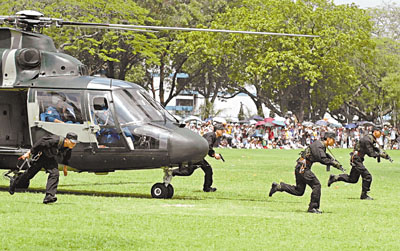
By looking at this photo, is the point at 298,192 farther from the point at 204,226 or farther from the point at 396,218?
the point at 204,226

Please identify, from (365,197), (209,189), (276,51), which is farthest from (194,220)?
(276,51)

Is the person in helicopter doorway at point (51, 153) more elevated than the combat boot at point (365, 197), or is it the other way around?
the person in helicopter doorway at point (51, 153)

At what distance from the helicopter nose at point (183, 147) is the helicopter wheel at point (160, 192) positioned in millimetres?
754

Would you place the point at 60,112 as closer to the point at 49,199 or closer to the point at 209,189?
the point at 49,199

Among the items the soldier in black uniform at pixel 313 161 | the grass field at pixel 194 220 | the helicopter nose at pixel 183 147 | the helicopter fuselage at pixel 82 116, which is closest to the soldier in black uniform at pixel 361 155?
the grass field at pixel 194 220

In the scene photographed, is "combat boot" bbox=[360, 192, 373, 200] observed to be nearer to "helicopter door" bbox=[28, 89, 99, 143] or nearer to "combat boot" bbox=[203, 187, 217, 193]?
"combat boot" bbox=[203, 187, 217, 193]

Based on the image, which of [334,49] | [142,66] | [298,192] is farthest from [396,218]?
[142,66]

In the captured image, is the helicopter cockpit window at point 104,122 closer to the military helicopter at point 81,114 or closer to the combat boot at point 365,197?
the military helicopter at point 81,114

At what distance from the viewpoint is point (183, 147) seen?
55.5 feet

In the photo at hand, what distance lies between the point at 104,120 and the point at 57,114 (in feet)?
3.87

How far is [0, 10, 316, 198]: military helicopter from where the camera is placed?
17.1 m

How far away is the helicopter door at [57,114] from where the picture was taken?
57.2ft

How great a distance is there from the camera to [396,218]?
14648mm

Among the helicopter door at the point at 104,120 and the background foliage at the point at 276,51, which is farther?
the background foliage at the point at 276,51
